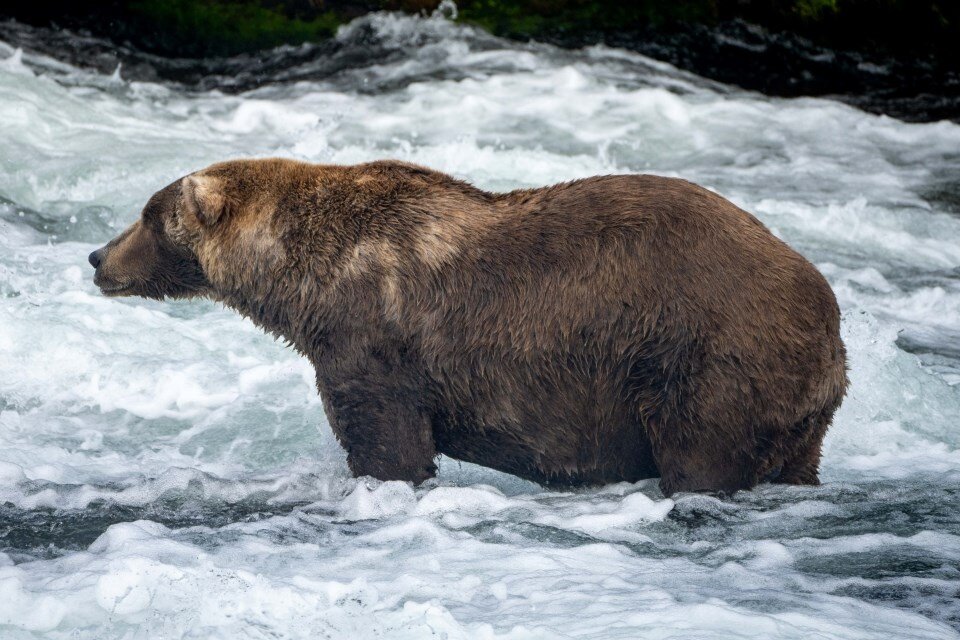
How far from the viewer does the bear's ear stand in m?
5.94

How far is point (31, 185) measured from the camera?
34.9 ft

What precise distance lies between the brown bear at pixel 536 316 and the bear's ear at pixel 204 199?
1 cm

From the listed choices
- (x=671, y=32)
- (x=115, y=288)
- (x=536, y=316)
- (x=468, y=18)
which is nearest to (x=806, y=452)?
(x=536, y=316)

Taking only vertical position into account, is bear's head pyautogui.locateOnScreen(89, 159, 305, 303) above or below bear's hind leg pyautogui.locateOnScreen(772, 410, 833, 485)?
above

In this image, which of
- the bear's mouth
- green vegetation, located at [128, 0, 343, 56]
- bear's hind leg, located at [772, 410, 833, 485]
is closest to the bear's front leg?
the bear's mouth

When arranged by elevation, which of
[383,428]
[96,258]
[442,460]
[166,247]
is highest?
[166,247]

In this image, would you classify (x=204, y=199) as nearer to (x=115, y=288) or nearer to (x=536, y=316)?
(x=115, y=288)

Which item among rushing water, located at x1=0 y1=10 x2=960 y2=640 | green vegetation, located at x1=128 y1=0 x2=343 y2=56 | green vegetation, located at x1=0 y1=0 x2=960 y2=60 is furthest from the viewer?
green vegetation, located at x1=128 y1=0 x2=343 y2=56

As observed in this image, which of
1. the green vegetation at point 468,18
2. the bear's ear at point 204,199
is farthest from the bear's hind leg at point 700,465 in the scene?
the green vegetation at point 468,18

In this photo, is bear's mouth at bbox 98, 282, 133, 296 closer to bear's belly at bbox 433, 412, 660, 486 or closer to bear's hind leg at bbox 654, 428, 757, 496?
bear's belly at bbox 433, 412, 660, 486

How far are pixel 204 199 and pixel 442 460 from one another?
1942 mm

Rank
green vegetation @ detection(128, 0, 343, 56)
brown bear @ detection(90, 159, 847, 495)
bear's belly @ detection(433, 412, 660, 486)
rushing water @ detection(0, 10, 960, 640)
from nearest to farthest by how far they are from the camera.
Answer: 1. rushing water @ detection(0, 10, 960, 640)
2. brown bear @ detection(90, 159, 847, 495)
3. bear's belly @ detection(433, 412, 660, 486)
4. green vegetation @ detection(128, 0, 343, 56)

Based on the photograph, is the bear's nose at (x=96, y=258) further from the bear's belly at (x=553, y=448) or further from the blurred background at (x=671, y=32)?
the blurred background at (x=671, y=32)

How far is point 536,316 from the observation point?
5480 millimetres
